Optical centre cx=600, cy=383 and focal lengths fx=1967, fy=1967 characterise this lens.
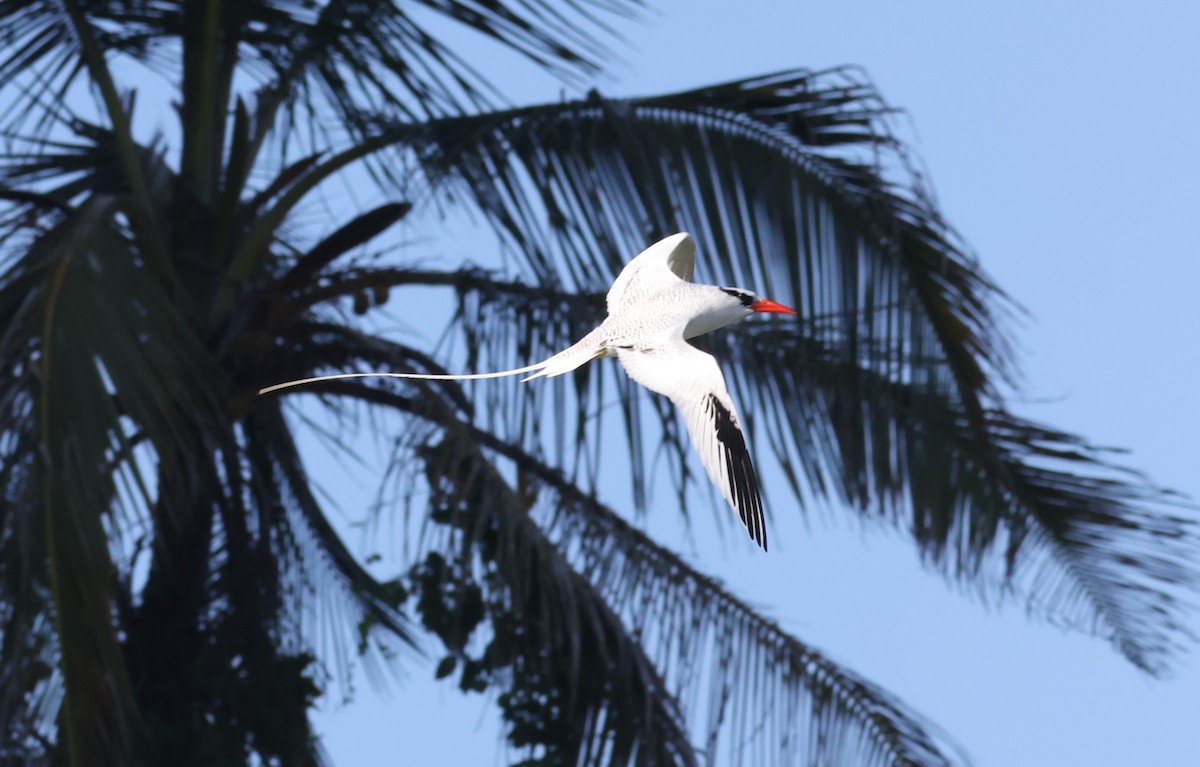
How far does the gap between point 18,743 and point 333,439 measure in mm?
2528

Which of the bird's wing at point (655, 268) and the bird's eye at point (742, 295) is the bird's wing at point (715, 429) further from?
the bird's wing at point (655, 268)

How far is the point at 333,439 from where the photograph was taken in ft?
24.8

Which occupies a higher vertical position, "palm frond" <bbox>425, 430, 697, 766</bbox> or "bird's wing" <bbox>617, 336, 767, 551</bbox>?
"bird's wing" <bbox>617, 336, 767, 551</bbox>

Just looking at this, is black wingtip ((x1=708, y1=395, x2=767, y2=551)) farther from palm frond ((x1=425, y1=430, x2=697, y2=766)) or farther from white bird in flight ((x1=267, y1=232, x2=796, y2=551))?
palm frond ((x1=425, y1=430, x2=697, y2=766))

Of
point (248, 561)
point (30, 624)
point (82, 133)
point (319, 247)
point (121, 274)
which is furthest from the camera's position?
point (82, 133)

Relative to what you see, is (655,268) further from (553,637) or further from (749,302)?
(553,637)

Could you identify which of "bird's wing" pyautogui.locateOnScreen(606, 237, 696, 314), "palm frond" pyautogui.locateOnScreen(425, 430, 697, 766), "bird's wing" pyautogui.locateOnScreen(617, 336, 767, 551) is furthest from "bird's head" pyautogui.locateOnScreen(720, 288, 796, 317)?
"palm frond" pyautogui.locateOnScreen(425, 430, 697, 766)

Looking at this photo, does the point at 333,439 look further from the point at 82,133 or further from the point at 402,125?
the point at 82,133

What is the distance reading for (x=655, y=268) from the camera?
16.9 ft

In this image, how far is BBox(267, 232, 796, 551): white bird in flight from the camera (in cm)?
414

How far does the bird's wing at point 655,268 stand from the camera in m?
5.03

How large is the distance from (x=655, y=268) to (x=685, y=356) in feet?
3.04

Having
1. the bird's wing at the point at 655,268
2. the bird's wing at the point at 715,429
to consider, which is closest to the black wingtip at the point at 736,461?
the bird's wing at the point at 715,429

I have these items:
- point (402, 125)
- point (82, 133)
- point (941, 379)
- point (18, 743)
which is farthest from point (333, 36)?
point (18, 743)
